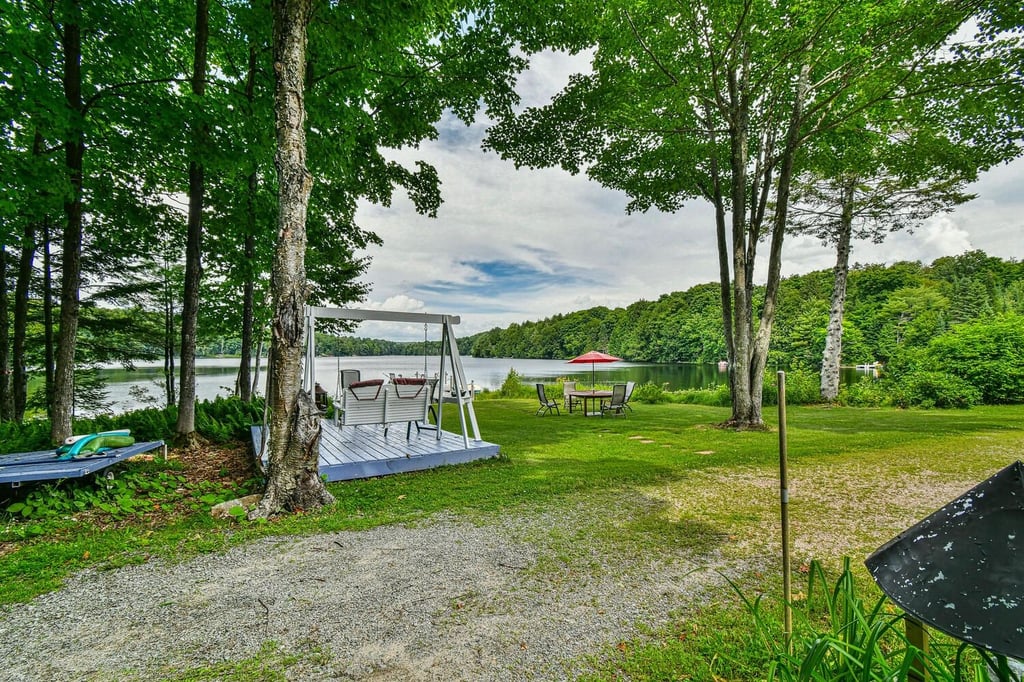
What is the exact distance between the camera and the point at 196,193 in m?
6.61

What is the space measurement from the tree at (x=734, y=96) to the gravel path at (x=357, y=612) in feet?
25.6

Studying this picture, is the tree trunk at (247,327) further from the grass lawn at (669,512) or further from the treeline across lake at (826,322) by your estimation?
the treeline across lake at (826,322)

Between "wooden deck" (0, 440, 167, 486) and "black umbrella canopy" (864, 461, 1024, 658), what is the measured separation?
573 cm

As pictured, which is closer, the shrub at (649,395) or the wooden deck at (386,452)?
the wooden deck at (386,452)

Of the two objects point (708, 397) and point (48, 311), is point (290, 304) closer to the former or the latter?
point (48, 311)

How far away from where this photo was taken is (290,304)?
4457 mm

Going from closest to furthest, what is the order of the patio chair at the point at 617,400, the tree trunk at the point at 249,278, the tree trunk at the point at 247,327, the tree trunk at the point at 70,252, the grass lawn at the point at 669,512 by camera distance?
the grass lawn at the point at 669,512
the tree trunk at the point at 70,252
the tree trunk at the point at 249,278
the tree trunk at the point at 247,327
the patio chair at the point at 617,400

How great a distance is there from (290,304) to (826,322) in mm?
42680

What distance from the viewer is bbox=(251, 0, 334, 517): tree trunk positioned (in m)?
4.38

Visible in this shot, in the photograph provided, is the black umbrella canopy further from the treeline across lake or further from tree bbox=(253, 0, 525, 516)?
the treeline across lake

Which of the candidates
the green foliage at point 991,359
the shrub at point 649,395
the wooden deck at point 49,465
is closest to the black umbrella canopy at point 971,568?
the wooden deck at point 49,465

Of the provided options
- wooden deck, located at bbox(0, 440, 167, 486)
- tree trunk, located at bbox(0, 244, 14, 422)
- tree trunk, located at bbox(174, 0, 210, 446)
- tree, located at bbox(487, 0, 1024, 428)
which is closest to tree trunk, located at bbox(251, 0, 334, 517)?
wooden deck, located at bbox(0, 440, 167, 486)

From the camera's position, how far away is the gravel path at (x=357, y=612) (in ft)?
7.26

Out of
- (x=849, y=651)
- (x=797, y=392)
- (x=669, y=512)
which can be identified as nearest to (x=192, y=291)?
(x=669, y=512)
